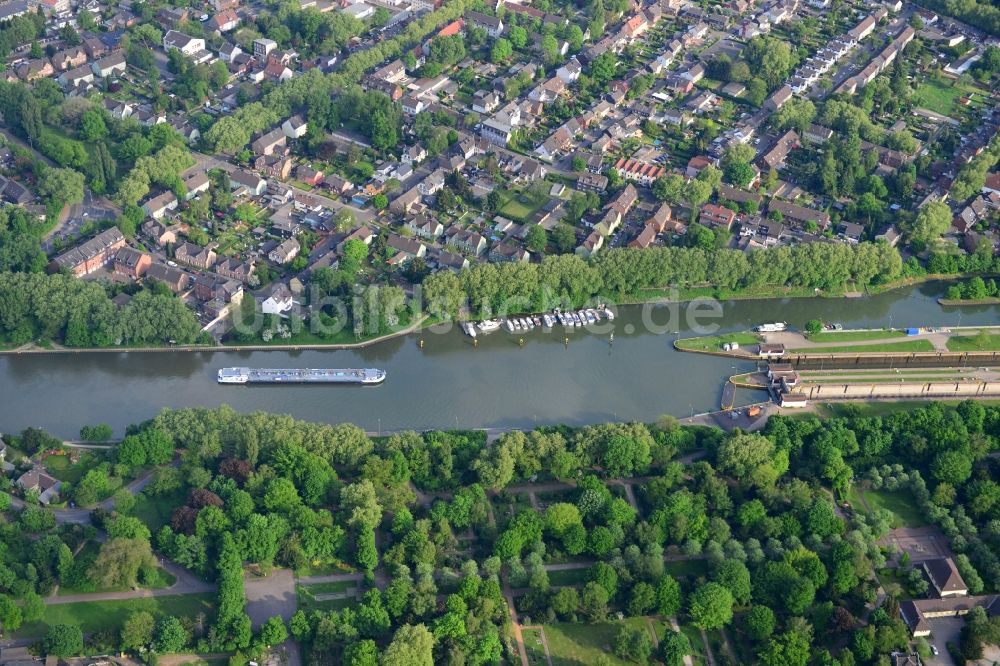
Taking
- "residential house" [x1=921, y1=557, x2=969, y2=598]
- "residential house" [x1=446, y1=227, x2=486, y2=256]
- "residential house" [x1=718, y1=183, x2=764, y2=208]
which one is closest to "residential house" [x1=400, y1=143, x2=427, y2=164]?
"residential house" [x1=446, y1=227, x2=486, y2=256]

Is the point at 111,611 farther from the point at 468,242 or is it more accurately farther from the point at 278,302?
the point at 468,242

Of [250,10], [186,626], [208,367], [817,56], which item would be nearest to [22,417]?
[208,367]

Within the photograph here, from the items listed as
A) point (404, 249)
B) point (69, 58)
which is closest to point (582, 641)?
point (404, 249)

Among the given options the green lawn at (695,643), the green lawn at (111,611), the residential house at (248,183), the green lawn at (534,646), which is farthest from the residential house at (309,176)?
the green lawn at (695,643)

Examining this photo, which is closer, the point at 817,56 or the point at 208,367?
the point at 208,367

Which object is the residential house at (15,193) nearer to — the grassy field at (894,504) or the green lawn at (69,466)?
the green lawn at (69,466)

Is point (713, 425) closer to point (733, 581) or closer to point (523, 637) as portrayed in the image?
point (733, 581)
